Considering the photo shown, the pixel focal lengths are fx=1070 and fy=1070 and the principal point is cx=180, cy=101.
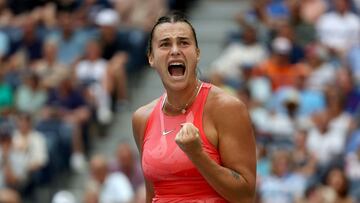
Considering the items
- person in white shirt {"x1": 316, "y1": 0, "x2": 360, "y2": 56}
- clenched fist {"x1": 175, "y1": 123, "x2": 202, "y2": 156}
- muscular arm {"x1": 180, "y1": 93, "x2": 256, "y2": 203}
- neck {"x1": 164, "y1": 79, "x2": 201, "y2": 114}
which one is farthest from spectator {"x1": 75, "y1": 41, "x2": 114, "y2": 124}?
clenched fist {"x1": 175, "y1": 123, "x2": 202, "y2": 156}

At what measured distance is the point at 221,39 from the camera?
48.9 ft

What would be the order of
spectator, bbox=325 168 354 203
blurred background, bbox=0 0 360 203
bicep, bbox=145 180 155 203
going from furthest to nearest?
blurred background, bbox=0 0 360 203
spectator, bbox=325 168 354 203
bicep, bbox=145 180 155 203

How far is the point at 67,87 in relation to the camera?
13383 mm

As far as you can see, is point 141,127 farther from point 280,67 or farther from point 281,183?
point 280,67

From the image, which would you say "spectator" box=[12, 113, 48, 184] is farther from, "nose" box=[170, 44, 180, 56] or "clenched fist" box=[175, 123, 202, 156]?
"clenched fist" box=[175, 123, 202, 156]

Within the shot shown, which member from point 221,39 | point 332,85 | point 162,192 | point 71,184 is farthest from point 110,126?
point 162,192

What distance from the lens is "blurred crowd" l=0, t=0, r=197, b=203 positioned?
11984 mm

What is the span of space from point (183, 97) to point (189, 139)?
20.6 inches

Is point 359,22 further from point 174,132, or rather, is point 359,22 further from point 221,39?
point 174,132

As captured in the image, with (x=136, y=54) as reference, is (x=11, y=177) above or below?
below

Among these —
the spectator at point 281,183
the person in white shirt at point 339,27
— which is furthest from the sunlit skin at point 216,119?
the person in white shirt at point 339,27

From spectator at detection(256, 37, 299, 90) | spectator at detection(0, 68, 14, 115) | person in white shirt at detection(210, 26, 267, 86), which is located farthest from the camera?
spectator at detection(0, 68, 14, 115)

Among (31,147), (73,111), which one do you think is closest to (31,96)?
(73,111)

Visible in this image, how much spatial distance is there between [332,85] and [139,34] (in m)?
3.37
